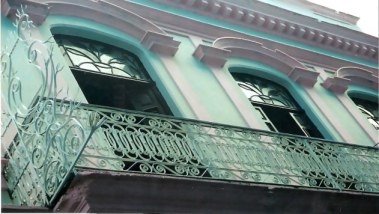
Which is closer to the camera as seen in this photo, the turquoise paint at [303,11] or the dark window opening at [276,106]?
the dark window opening at [276,106]

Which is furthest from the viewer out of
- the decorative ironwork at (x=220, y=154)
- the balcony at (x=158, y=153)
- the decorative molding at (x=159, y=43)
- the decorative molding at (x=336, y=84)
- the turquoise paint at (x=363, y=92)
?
the turquoise paint at (x=363, y=92)

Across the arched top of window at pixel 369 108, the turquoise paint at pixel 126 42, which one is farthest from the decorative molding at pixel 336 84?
the turquoise paint at pixel 126 42

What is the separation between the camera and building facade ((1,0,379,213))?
5.29 m

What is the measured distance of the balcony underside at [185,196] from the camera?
486 cm

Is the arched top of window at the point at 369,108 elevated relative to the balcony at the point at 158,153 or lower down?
elevated

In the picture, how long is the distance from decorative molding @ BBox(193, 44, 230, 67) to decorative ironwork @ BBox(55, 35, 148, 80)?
1033 mm

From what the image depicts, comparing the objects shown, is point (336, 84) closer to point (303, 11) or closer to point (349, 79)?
point (349, 79)

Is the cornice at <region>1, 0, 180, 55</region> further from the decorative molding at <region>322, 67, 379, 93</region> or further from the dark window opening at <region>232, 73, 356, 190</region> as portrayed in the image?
the decorative molding at <region>322, 67, 379, 93</region>

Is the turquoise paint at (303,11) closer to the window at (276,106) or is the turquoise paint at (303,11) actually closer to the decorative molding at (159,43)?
the window at (276,106)

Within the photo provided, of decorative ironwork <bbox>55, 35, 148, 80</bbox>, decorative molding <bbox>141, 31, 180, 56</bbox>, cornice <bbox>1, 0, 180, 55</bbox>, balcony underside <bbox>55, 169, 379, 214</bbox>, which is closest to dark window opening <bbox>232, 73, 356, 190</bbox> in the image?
decorative molding <bbox>141, 31, 180, 56</bbox>

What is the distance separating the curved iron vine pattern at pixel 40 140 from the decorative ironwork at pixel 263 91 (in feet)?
13.8

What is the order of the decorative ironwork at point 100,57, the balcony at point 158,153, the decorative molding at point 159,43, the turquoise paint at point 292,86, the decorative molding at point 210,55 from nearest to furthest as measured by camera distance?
the balcony at point 158,153 < the decorative ironwork at point 100,57 < the decorative molding at point 159,43 < the decorative molding at point 210,55 < the turquoise paint at point 292,86

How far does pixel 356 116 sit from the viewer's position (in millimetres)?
10305

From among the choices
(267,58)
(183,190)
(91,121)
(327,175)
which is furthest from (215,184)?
(267,58)
